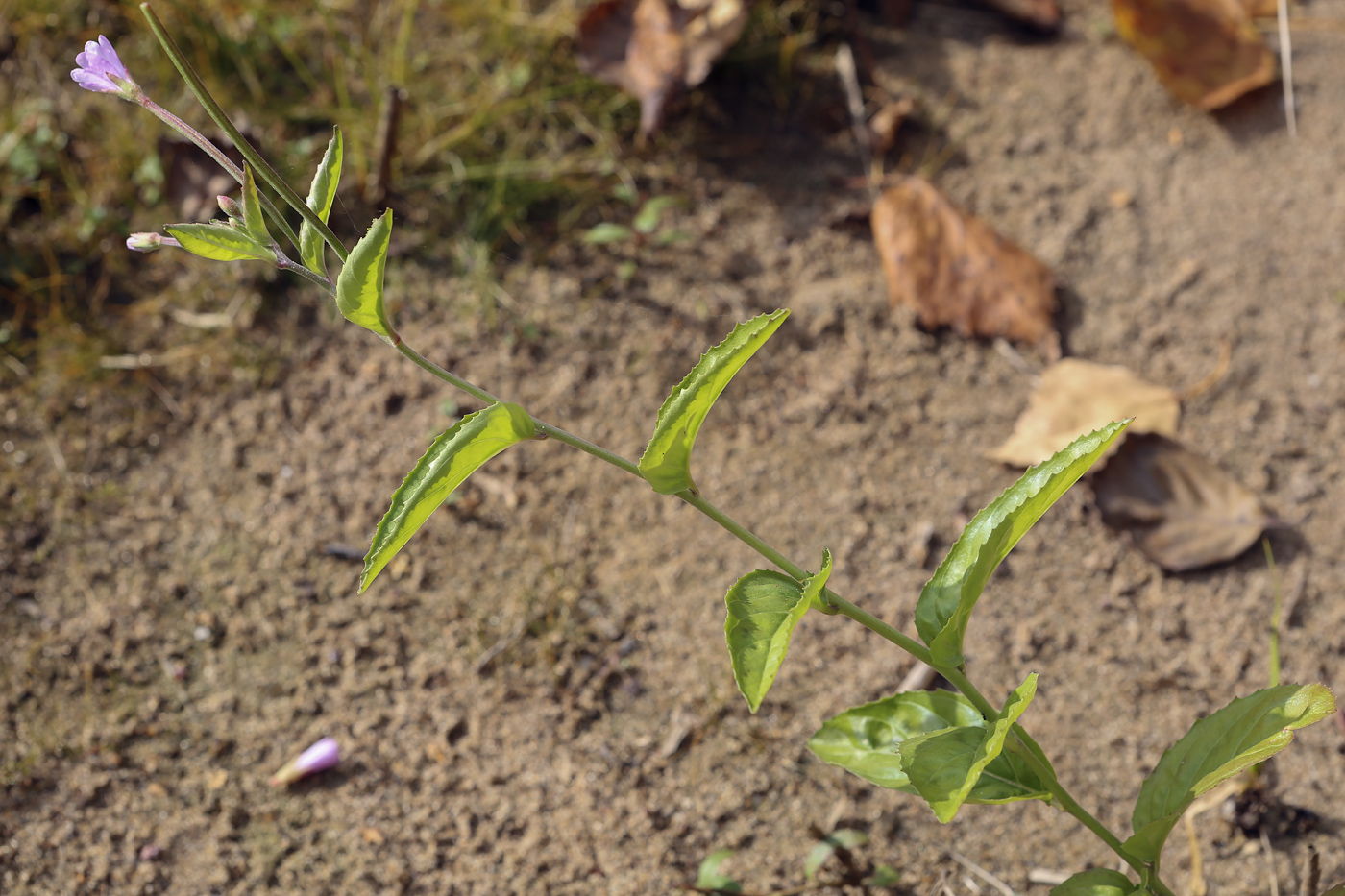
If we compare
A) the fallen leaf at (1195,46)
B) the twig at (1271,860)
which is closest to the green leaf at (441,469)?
the twig at (1271,860)

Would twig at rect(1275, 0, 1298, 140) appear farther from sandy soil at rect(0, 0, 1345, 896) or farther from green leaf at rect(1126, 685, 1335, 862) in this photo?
green leaf at rect(1126, 685, 1335, 862)

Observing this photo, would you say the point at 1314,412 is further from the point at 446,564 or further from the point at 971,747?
the point at 446,564

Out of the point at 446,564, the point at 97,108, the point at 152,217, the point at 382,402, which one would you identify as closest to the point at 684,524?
the point at 446,564

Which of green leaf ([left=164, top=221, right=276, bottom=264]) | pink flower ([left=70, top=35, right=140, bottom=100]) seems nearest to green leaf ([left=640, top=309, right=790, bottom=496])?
green leaf ([left=164, top=221, right=276, bottom=264])

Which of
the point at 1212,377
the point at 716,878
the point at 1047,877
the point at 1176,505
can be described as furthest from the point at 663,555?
the point at 1212,377

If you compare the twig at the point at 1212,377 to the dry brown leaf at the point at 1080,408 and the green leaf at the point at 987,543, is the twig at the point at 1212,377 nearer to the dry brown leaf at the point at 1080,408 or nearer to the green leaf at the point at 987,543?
the dry brown leaf at the point at 1080,408
